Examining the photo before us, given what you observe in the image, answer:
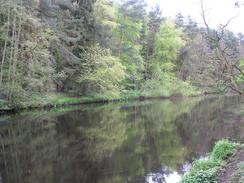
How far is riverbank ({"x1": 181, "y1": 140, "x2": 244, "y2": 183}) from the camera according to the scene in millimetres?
6742

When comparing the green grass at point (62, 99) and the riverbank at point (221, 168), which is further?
the green grass at point (62, 99)

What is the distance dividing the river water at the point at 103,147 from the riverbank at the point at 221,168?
1.36 m

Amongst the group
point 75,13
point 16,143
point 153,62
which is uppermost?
point 75,13

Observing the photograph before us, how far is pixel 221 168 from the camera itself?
775 centimetres

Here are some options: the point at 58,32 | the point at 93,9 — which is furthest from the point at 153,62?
the point at 58,32

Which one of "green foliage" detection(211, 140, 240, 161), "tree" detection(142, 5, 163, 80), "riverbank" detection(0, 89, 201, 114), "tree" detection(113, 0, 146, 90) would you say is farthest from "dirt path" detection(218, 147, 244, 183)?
"tree" detection(142, 5, 163, 80)

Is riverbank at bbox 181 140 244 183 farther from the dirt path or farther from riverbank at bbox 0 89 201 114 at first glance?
riverbank at bbox 0 89 201 114

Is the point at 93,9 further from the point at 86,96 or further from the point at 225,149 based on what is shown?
the point at 225,149

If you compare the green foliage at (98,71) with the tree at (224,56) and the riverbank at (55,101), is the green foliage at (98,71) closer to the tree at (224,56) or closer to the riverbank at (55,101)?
the riverbank at (55,101)

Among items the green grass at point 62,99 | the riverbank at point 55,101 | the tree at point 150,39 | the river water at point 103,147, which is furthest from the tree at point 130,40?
the river water at point 103,147

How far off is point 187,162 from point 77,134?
6624 mm

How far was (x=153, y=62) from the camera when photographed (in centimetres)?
4891

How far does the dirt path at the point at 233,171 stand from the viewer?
20.6 ft

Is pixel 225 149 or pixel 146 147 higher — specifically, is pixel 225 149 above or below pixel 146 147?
above
